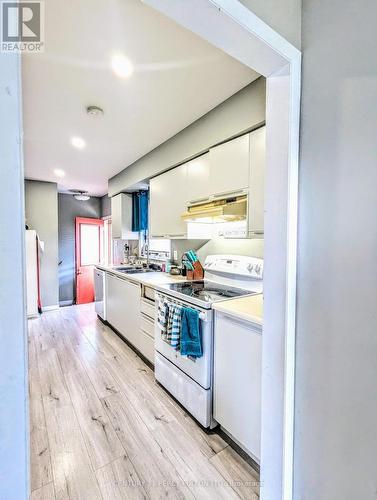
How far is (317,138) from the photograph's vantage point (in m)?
0.99

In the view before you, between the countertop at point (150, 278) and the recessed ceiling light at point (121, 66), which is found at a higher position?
the recessed ceiling light at point (121, 66)

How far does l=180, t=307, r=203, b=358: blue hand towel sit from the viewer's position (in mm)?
1714

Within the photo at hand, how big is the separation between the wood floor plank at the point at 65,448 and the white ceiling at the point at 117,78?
7.93 ft

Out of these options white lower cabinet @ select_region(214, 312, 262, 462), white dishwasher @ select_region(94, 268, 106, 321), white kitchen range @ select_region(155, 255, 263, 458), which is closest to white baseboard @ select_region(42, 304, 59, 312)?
white dishwasher @ select_region(94, 268, 106, 321)

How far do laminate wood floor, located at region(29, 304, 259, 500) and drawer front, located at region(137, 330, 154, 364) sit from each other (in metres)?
0.15

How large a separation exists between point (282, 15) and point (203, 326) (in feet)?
5.48

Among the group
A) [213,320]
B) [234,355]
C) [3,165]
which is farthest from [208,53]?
[234,355]

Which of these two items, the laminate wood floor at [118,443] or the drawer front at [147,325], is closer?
the laminate wood floor at [118,443]

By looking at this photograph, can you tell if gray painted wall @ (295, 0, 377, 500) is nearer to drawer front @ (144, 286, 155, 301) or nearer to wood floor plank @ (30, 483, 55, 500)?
wood floor plank @ (30, 483, 55, 500)

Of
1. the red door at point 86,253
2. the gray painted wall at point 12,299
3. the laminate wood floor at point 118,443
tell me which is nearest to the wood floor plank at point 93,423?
the laminate wood floor at point 118,443

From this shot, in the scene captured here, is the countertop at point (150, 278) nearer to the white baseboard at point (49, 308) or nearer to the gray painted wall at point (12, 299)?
the gray painted wall at point (12, 299)

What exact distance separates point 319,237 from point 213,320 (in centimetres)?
96

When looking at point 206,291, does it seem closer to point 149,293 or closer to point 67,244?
point 149,293

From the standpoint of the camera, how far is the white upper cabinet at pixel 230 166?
5.76 ft
